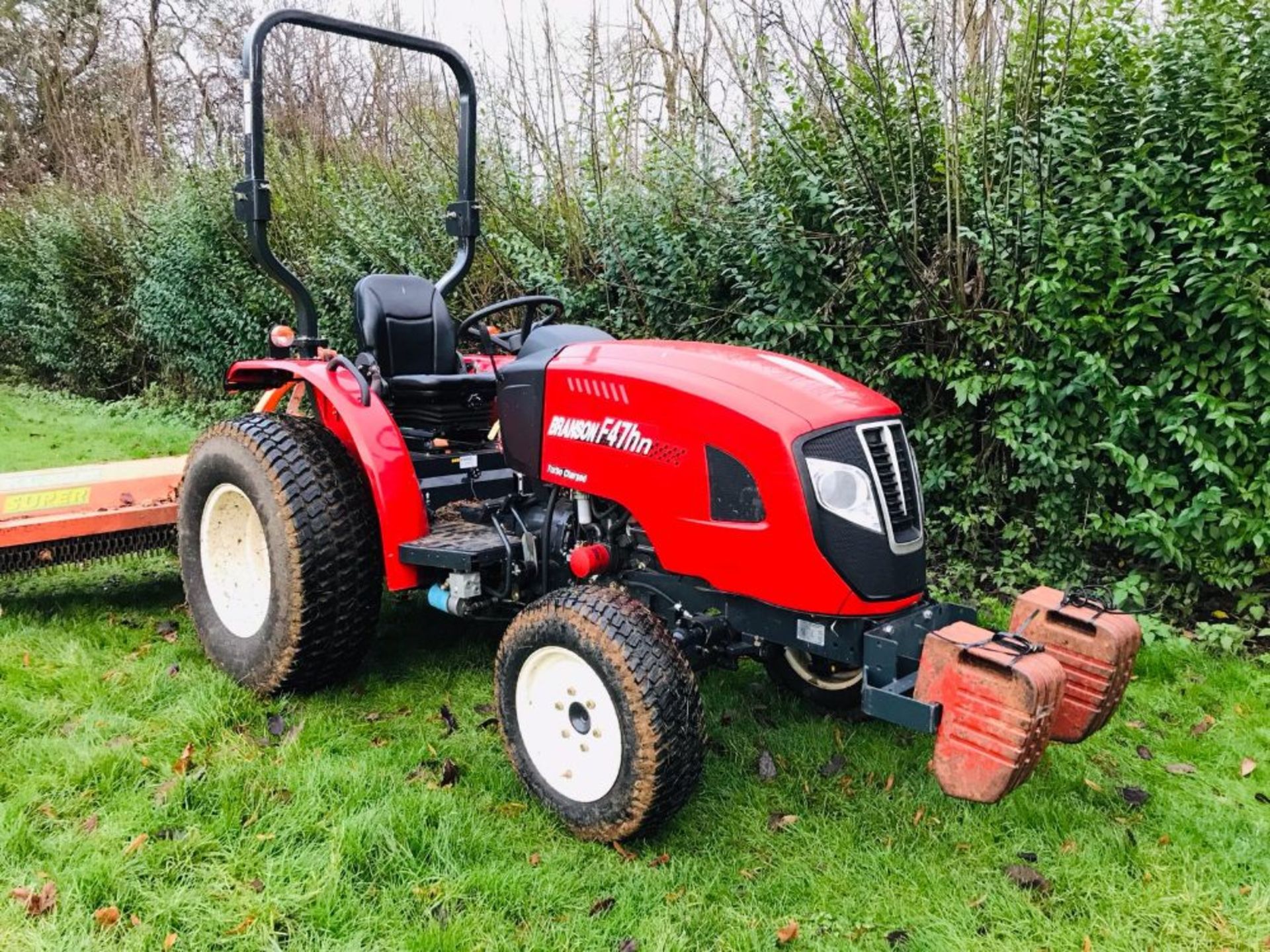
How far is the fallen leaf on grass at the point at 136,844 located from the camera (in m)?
2.27

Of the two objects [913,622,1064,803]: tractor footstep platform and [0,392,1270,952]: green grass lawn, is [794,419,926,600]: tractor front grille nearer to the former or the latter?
[913,622,1064,803]: tractor footstep platform

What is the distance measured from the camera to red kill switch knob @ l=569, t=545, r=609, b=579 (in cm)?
251

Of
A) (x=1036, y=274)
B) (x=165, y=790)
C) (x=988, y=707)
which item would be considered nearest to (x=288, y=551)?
(x=165, y=790)

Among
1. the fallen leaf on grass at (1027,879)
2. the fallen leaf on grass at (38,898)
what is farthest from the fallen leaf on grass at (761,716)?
the fallen leaf on grass at (38,898)

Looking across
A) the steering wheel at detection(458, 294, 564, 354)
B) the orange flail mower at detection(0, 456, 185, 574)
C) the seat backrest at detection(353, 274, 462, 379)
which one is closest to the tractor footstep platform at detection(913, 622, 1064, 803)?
the steering wheel at detection(458, 294, 564, 354)

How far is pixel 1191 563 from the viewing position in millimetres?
3615

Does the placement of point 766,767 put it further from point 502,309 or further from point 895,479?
point 502,309

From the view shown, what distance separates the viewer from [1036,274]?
3656mm

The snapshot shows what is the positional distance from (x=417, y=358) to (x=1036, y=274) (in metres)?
2.34

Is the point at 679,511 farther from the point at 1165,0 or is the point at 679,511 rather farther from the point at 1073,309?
the point at 1165,0

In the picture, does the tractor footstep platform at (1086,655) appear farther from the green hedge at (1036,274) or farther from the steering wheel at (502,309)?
the steering wheel at (502,309)

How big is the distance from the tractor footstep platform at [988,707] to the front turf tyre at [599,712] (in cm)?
56

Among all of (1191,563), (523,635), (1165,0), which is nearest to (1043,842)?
(523,635)

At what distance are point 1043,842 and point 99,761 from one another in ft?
8.20
